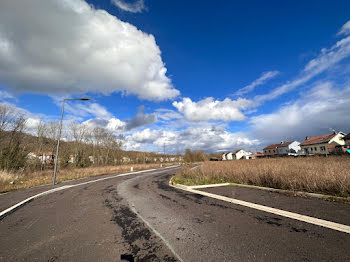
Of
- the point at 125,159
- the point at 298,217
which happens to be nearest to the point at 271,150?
the point at 125,159

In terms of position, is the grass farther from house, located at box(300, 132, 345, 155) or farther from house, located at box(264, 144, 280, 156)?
house, located at box(264, 144, 280, 156)

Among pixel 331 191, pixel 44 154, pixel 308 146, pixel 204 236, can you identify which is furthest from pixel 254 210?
pixel 308 146

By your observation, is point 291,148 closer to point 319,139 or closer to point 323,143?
point 319,139

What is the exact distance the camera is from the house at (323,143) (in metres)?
49.5

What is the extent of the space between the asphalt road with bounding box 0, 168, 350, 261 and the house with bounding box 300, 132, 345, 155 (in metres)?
57.2

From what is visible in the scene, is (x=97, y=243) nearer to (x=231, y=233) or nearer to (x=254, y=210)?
(x=231, y=233)

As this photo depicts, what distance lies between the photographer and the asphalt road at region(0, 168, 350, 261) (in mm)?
2895

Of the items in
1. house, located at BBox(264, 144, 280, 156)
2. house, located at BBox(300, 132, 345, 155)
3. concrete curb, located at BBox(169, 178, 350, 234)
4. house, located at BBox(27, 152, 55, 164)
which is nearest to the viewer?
concrete curb, located at BBox(169, 178, 350, 234)

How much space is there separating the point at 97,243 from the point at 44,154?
4068 centimetres

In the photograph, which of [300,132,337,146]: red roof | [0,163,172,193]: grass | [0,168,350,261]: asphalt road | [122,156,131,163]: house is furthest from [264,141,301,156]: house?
[0,168,350,261]: asphalt road

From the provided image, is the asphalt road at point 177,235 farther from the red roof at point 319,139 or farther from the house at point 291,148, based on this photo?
the house at point 291,148

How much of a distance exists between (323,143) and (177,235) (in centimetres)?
6958

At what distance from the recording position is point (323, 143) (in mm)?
52094

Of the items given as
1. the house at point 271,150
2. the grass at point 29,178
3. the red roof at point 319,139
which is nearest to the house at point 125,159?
the grass at point 29,178
